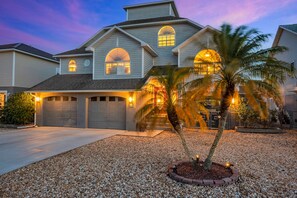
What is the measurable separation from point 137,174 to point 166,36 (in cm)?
1421

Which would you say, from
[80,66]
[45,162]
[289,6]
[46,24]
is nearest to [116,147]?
[45,162]

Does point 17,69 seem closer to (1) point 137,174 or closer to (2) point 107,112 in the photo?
(2) point 107,112

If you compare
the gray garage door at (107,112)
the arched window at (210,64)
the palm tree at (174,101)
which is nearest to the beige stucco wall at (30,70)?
the gray garage door at (107,112)

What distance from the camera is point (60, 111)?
15664 mm

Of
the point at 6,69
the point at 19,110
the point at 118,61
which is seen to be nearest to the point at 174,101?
the point at 118,61

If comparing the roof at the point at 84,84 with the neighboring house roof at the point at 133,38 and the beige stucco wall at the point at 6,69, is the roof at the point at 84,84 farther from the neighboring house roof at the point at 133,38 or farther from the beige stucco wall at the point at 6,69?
the beige stucco wall at the point at 6,69

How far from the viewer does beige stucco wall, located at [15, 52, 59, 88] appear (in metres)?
17.9

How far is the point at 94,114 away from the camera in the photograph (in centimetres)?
1494

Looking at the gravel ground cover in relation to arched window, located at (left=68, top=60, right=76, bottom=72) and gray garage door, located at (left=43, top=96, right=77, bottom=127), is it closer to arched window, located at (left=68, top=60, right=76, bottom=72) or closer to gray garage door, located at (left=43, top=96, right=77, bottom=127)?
gray garage door, located at (left=43, top=96, right=77, bottom=127)

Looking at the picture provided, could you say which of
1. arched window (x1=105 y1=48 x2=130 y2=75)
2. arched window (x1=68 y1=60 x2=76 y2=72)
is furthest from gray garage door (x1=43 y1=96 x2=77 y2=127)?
arched window (x1=105 y1=48 x2=130 y2=75)

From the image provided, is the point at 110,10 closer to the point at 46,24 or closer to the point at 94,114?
the point at 46,24

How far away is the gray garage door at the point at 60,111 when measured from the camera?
15398mm

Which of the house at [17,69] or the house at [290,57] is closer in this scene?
the house at [290,57]

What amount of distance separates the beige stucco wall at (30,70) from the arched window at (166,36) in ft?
41.0
